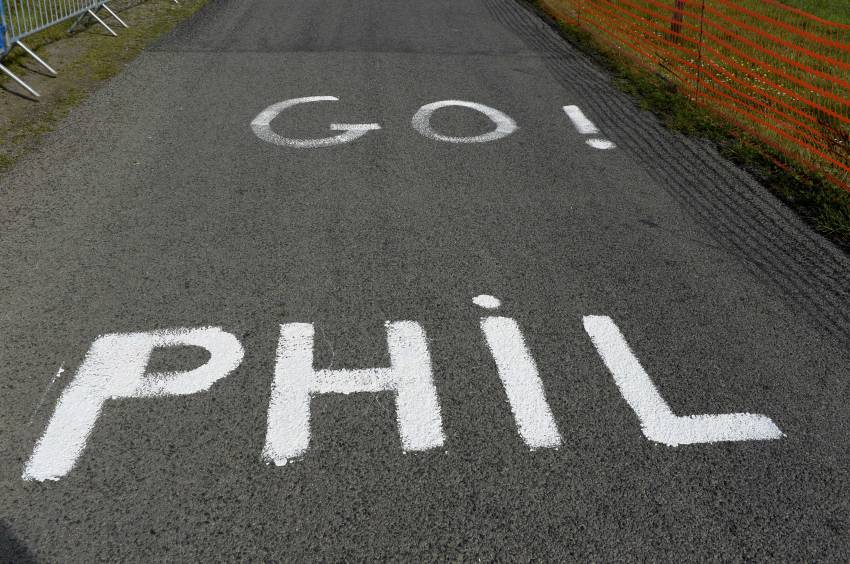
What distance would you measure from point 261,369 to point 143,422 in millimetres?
602

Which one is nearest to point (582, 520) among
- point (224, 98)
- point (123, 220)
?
point (123, 220)

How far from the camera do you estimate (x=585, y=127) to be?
24.1ft

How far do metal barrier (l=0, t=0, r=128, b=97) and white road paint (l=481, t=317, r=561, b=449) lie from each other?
18.8ft

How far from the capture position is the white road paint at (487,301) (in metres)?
4.31

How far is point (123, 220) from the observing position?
5.10m

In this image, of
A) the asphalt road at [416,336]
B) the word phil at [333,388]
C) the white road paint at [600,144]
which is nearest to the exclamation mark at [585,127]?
the white road paint at [600,144]

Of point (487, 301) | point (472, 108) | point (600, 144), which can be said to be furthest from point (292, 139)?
point (487, 301)

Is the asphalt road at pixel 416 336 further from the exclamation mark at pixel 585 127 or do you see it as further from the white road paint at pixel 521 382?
the exclamation mark at pixel 585 127

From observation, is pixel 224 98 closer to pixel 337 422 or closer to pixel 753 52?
pixel 337 422

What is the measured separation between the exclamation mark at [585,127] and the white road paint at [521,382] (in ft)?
10.8

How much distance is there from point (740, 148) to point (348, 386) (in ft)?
16.1

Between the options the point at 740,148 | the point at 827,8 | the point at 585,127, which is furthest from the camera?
the point at 827,8

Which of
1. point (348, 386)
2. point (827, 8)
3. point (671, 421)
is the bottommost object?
point (671, 421)

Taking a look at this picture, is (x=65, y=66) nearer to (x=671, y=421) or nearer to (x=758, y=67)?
(x=671, y=421)
